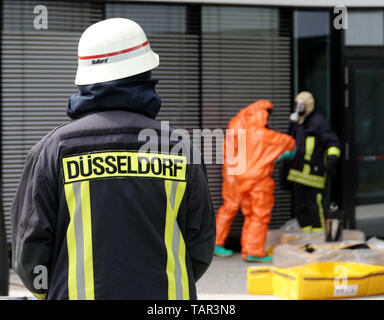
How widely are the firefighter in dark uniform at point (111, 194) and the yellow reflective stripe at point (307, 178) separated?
230 inches

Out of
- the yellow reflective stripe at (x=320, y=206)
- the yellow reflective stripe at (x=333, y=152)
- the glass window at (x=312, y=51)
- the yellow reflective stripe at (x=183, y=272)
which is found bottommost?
the yellow reflective stripe at (x=320, y=206)

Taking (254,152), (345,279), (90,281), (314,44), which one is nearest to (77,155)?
(90,281)

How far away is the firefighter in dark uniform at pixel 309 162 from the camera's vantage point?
26.0 ft

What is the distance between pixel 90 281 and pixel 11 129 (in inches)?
231

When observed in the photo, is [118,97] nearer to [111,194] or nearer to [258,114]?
[111,194]

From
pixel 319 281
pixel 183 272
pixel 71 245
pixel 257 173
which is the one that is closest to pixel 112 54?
pixel 71 245

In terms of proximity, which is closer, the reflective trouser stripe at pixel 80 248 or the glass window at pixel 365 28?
the reflective trouser stripe at pixel 80 248

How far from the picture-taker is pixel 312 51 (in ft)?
28.5

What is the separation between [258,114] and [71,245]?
5.56m

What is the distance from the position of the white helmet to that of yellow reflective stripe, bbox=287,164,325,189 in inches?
234

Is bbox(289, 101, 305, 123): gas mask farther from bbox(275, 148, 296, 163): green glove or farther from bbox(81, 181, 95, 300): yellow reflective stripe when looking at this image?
bbox(81, 181, 95, 300): yellow reflective stripe

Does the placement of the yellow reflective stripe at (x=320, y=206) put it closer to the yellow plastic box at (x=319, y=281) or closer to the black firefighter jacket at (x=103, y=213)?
the yellow plastic box at (x=319, y=281)

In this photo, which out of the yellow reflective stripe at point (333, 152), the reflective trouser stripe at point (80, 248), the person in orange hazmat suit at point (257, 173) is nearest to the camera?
the reflective trouser stripe at point (80, 248)

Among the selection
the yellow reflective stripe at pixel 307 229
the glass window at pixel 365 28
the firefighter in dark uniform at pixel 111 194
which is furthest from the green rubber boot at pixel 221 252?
the firefighter in dark uniform at pixel 111 194
